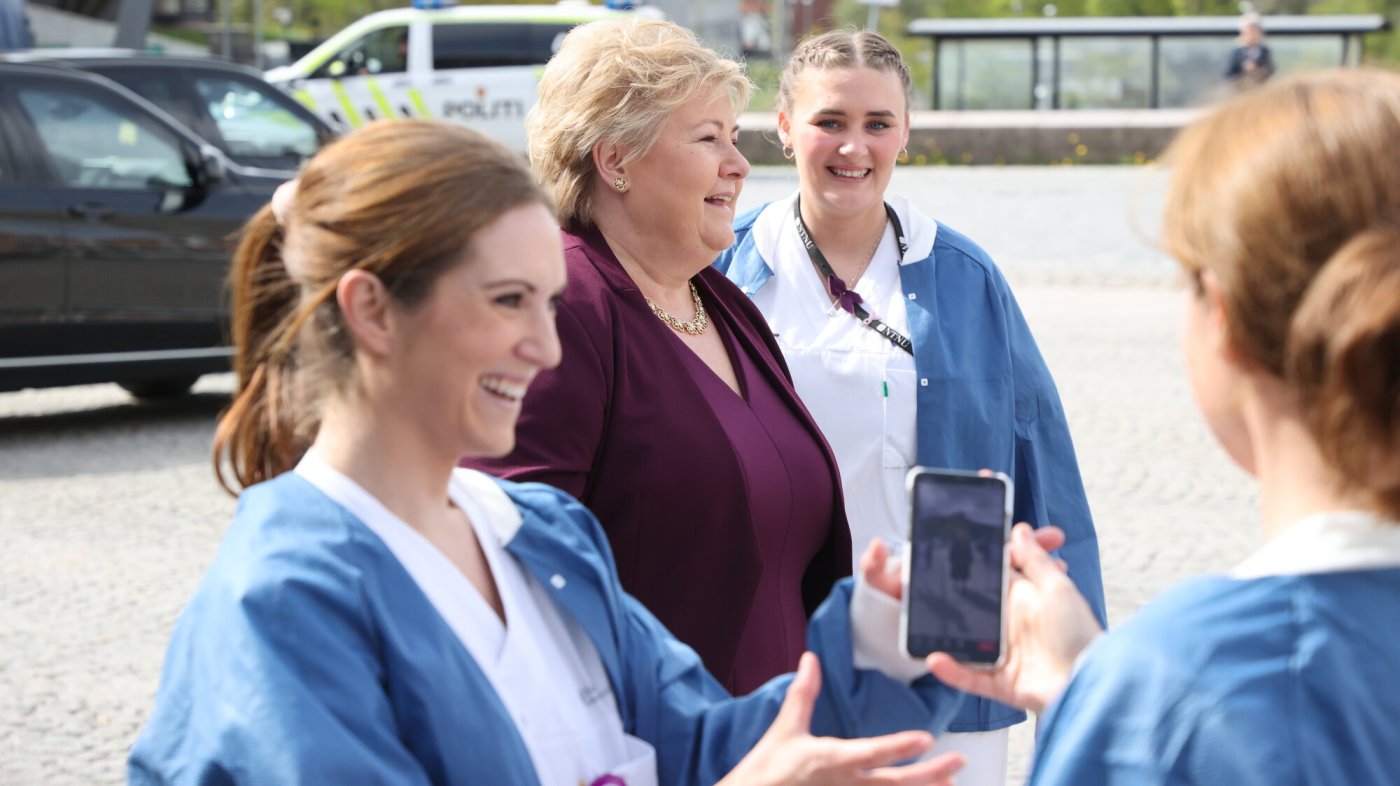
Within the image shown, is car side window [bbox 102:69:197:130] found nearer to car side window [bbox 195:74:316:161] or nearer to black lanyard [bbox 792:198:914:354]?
car side window [bbox 195:74:316:161]

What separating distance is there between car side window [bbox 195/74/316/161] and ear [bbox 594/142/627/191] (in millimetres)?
9183

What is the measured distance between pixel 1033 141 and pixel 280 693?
22.7 metres

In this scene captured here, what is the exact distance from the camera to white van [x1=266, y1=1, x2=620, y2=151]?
21516 mm

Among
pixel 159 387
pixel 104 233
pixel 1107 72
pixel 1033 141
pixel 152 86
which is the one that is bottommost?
pixel 159 387

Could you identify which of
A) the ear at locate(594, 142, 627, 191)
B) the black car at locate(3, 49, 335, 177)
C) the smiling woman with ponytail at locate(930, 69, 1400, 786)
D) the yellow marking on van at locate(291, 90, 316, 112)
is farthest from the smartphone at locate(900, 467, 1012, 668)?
the yellow marking on van at locate(291, 90, 316, 112)

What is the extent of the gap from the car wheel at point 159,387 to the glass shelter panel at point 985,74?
19050 mm

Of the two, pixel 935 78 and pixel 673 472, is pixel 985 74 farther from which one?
pixel 673 472

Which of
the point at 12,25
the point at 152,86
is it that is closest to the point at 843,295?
the point at 152,86

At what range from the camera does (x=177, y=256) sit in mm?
9445

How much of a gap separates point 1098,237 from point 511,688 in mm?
15516

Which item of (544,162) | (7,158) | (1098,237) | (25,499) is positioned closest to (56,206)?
(7,158)

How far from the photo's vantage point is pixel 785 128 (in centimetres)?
436

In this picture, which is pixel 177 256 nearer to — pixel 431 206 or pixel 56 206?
pixel 56 206

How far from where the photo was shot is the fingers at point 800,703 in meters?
1.98
